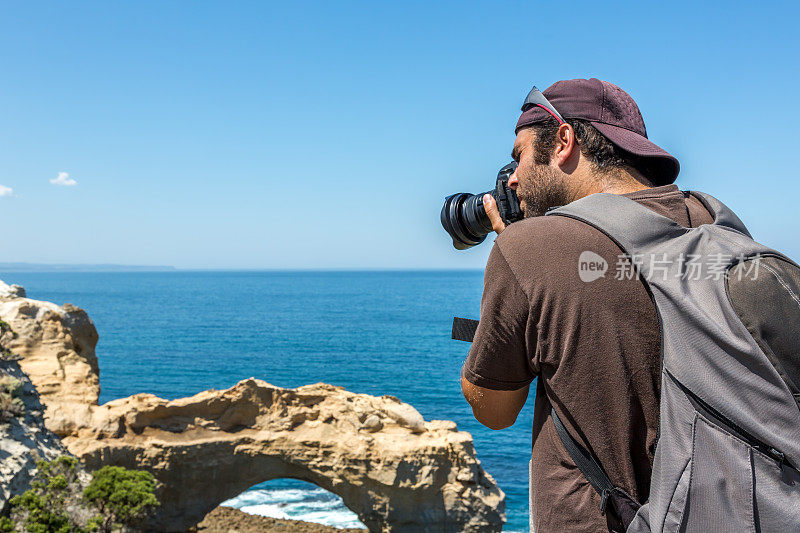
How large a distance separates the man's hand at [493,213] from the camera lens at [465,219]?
0.07 metres

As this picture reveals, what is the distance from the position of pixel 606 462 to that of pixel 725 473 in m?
0.26

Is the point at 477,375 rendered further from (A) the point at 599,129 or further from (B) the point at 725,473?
(A) the point at 599,129

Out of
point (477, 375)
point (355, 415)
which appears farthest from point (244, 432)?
point (477, 375)

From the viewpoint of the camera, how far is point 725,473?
47.1 inches

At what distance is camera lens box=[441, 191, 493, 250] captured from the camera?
2.20 m

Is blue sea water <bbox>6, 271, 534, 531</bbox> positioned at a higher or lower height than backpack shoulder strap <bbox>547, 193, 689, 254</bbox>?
lower

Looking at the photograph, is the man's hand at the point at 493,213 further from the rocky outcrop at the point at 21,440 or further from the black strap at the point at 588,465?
the rocky outcrop at the point at 21,440

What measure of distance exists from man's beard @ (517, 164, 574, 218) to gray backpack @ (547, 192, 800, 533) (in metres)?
0.40

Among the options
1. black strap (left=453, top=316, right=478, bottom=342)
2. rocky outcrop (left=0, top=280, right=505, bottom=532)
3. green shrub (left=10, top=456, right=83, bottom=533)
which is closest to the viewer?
black strap (left=453, top=316, right=478, bottom=342)

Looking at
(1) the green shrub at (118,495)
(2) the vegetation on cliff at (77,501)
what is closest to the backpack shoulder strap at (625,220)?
(2) the vegetation on cliff at (77,501)

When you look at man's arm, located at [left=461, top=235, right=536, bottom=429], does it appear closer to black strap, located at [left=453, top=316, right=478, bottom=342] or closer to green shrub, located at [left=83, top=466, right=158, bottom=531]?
black strap, located at [left=453, top=316, right=478, bottom=342]

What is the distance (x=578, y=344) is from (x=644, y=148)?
0.54m

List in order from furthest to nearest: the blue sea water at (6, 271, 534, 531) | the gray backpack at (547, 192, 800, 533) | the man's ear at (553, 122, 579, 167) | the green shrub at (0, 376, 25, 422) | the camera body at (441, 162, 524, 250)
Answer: the blue sea water at (6, 271, 534, 531), the green shrub at (0, 376, 25, 422), the camera body at (441, 162, 524, 250), the man's ear at (553, 122, 579, 167), the gray backpack at (547, 192, 800, 533)

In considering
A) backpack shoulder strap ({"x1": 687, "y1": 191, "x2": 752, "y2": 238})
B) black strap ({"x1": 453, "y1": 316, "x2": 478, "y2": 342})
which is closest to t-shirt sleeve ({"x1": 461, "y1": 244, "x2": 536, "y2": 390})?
black strap ({"x1": 453, "y1": 316, "x2": 478, "y2": 342})
